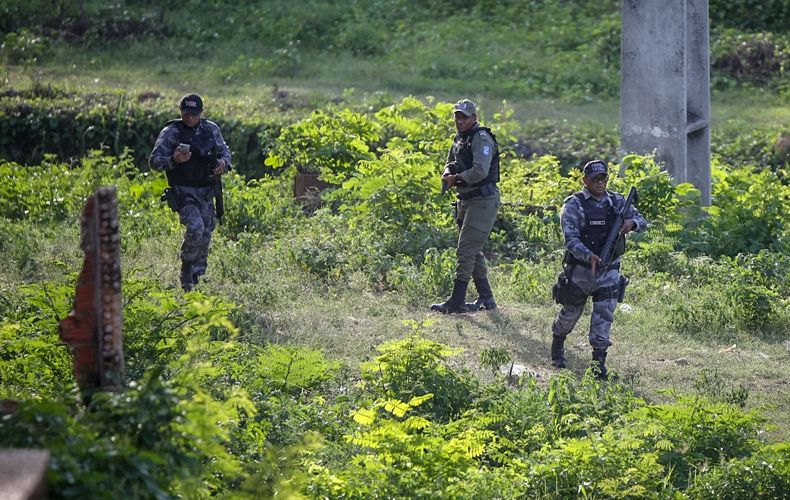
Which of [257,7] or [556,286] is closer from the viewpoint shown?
[556,286]

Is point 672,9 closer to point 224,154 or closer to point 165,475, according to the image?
point 224,154

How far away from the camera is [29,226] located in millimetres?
10992

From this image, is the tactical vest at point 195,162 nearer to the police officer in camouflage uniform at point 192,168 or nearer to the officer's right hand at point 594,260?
the police officer in camouflage uniform at point 192,168

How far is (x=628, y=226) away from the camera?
23.8 ft

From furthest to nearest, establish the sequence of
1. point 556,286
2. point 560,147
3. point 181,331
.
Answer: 1. point 560,147
2. point 556,286
3. point 181,331

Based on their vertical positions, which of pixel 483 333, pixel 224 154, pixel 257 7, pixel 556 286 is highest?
pixel 257 7

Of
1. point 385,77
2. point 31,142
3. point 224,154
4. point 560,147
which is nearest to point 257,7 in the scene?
point 385,77

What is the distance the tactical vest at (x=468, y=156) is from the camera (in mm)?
8711

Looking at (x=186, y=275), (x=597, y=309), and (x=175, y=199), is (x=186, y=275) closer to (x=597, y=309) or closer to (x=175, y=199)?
(x=175, y=199)

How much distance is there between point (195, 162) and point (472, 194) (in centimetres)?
261

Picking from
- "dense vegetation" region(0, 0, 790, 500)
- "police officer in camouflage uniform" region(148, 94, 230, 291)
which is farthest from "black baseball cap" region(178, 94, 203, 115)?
"dense vegetation" region(0, 0, 790, 500)

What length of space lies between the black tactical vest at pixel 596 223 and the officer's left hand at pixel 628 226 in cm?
11

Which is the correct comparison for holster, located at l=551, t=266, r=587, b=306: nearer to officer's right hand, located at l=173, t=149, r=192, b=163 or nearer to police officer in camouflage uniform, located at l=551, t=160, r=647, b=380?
police officer in camouflage uniform, located at l=551, t=160, r=647, b=380

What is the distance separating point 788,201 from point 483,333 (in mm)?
4869
